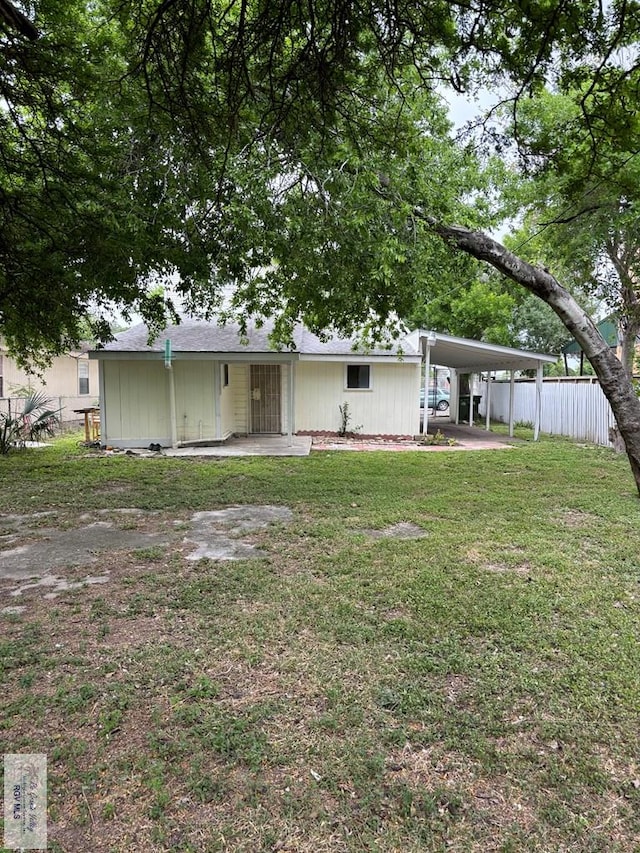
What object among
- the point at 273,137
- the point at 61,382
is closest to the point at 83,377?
the point at 61,382

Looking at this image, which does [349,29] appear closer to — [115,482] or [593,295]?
[115,482]

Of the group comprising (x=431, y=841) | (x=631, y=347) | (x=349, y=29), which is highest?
(x=349, y=29)

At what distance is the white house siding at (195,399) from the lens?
39.5 feet

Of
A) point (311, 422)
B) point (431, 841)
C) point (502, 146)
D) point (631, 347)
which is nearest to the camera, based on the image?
point (431, 841)

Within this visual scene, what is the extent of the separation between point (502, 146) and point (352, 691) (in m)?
4.31

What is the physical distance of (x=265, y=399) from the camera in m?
14.3

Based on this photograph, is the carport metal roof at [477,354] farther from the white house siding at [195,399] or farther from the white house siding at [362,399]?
the white house siding at [195,399]

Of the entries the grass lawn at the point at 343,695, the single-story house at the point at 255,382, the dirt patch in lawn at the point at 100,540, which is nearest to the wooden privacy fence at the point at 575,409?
the single-story house at the point at 255,382

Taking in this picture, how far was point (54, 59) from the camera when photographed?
4301 mm

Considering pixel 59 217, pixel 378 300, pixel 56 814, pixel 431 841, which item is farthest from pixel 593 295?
pixel 56 814

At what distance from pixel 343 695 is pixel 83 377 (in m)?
19.9

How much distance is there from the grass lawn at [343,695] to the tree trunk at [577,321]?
1.28 metres

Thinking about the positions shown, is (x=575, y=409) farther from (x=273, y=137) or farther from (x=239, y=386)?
(x=273, y=137)

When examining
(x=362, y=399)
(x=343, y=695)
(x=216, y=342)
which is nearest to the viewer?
(x=343, y=695)
